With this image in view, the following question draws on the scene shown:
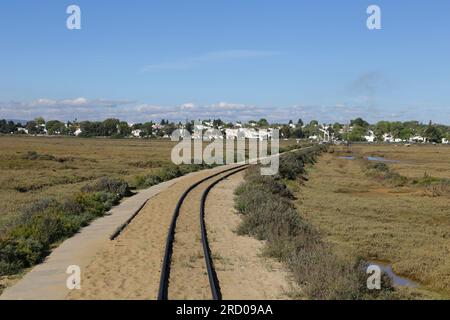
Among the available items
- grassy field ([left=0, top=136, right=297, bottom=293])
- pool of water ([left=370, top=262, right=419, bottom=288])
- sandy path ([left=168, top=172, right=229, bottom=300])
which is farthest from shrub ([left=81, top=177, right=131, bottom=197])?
pool of water ([left=370, top=262, right=419, bottom=288])

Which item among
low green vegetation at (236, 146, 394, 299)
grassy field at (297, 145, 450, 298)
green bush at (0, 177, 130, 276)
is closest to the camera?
low green vegetation at (236, 146, 394, 299)

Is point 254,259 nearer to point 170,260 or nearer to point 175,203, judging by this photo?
point 170,260

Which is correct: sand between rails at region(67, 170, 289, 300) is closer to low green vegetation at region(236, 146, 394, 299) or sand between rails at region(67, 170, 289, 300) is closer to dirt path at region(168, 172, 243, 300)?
dirt path at region(168, 172, 243, 300)

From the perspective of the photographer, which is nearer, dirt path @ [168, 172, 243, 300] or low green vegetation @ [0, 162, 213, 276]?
dirt path @ [168, 172, 243, 300]

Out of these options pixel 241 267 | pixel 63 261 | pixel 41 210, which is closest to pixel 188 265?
pixel 241 267

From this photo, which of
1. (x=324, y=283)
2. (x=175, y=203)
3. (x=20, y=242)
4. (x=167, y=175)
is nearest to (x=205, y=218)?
(x=175, y=203)
